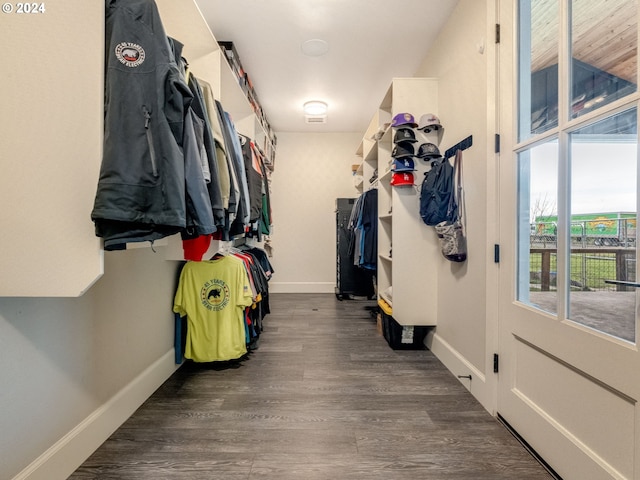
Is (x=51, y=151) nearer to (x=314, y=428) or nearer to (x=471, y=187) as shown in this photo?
(x=314, y=428)

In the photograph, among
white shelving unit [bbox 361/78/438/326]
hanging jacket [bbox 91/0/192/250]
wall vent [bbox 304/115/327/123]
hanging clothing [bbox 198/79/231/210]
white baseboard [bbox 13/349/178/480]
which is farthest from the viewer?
wall vent [bbox 304/115/327/123]

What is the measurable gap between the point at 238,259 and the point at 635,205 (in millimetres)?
2060

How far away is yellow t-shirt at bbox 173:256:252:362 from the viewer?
6.75 ft

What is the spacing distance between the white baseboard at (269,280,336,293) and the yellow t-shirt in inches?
107

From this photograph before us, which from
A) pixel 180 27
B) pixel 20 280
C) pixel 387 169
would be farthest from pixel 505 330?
pixel 180 27

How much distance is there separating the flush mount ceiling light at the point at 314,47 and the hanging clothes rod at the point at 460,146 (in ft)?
4.64

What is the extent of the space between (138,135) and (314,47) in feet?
7.39

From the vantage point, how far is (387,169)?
2.73m

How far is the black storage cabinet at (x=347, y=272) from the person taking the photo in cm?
435

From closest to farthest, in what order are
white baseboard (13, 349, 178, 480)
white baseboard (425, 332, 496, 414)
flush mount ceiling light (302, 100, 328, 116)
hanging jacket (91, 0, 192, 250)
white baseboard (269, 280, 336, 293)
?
hanging jacket (91, 0, 192, 250)
white baseboard (13, 349, 178, 480)
white baseboard (425, 332, 496, 414)
flush mount ceiling light (302, 100, 328, 116)
white baseboard (269, 280, 336, 293)

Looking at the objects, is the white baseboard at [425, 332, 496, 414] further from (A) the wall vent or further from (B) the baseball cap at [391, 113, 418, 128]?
(A) the wall vent

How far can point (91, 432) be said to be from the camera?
1335 millimetres

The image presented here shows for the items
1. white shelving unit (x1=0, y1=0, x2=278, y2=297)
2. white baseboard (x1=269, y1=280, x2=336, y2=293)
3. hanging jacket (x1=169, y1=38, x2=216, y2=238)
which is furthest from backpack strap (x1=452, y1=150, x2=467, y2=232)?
white baseboard (x1=269, y1=280, x2=336, y2=293)

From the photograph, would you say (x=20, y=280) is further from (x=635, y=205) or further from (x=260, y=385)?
(x=635, y=205)
